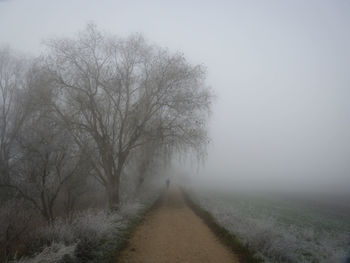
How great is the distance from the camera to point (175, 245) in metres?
7.34

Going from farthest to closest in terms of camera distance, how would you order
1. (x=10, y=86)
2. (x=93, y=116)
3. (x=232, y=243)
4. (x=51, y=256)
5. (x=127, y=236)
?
(x=10, y=86), (x=93, y=116), (x=127, y=236), (x=232, y=243), (x=51, y=256)

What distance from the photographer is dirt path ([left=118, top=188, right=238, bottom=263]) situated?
6320 millimetres

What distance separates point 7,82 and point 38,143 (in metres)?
10.4

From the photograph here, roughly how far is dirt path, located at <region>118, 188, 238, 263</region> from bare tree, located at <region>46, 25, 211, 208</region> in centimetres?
480

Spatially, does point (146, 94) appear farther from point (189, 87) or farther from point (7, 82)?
point (7, 82)

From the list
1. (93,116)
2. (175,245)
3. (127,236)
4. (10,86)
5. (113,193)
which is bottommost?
(175,245)

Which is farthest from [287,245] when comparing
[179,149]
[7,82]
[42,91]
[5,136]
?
[7,82]

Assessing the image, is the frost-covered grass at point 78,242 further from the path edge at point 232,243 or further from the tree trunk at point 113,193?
the tree trunk at point 113,193

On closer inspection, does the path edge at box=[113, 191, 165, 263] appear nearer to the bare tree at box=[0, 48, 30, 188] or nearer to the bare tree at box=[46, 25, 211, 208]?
the bare tree at box=[46, 25, 211, 208]

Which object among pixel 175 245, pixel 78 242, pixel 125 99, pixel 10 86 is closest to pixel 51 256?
pixel 78 242

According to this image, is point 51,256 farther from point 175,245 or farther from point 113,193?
point 113,193

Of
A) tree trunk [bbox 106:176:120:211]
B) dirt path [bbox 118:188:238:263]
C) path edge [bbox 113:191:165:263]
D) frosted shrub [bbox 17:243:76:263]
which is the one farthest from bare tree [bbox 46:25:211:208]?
frosted shrub [bbox 17:243:76:263]

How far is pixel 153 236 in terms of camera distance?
27.2ft

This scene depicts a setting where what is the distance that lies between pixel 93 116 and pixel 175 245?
9.09 m
